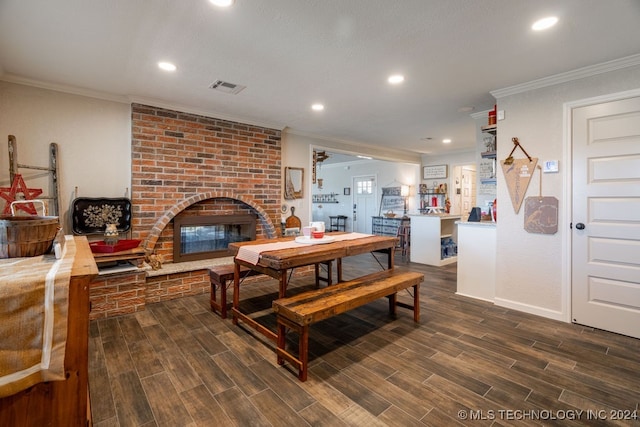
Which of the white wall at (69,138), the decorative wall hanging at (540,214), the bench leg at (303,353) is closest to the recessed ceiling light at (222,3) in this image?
the bench leg at (303,353)

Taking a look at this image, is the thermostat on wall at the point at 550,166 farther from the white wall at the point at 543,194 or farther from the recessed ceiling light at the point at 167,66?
the recessed ceiling light at the point at 167,66

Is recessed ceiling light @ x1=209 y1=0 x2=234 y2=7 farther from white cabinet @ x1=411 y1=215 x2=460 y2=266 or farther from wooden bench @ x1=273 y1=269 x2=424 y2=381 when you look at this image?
white cabinet @ x1=411 y1=215 x2=460 y2=266

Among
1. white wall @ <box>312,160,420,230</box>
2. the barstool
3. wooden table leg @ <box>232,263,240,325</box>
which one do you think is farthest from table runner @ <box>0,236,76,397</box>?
white wall @ <box>312,160,420,230</box>

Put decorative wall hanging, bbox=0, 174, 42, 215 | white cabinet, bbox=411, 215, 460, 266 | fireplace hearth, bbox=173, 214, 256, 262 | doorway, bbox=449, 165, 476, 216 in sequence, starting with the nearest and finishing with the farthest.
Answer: decorative wall hanging, bbox=0, 174, 42, 215 → fireplace hearth, bbox=173, 214, 256, 262 → white cabinet, bbox=411, 215, 460, 266 → doorway, bbox=449, 165, 476, 216

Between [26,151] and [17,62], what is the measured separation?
2.73 feet

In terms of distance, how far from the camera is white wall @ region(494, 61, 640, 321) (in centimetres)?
274

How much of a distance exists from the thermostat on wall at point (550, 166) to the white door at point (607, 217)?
14 cm

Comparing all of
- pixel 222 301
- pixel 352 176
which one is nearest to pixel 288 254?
pixel 222 301

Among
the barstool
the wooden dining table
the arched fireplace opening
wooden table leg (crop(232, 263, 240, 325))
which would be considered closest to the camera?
the wooden dining table

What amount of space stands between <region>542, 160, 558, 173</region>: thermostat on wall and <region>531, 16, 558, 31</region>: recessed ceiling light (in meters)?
1.31

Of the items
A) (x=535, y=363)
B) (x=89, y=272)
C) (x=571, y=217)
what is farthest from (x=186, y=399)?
(x=571, y=217)

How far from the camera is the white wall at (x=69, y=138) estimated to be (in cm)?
286

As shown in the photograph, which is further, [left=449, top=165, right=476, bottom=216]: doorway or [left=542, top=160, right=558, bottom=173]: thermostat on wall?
[left=449, top=165, right=476, bottom=216]: doorway

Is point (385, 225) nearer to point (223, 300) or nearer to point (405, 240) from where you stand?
point (405, 240)
